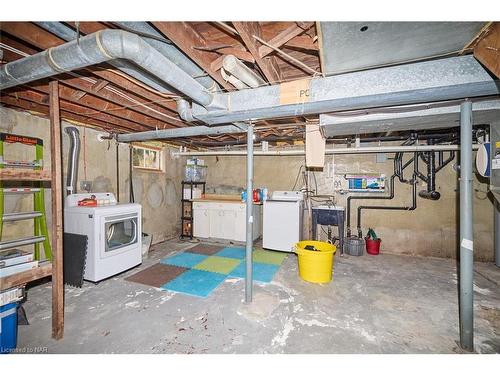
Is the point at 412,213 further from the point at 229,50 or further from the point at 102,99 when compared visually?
the point at 102,99

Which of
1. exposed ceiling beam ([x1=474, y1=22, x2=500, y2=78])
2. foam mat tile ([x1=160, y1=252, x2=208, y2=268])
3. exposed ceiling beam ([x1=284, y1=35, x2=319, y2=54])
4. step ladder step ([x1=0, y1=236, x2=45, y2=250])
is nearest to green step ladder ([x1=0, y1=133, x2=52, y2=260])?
step ladder step ([x1=0, y1=236, x2=45, y2=250])

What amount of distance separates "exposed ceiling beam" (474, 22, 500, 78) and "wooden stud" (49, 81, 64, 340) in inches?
131

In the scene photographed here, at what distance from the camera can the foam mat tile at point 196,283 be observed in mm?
2959

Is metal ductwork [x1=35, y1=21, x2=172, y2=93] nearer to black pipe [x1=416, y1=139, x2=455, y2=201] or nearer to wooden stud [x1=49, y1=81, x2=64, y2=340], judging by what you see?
wooden stud [x1=49, y1=81, x2=64, y2=340]

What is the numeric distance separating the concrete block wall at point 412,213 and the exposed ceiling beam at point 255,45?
3.58 metres

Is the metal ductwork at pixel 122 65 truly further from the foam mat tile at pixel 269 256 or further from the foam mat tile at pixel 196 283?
the foam mat tile at pixel 269 256

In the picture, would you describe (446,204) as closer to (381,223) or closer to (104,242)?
(381,223)

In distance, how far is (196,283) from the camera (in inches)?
126

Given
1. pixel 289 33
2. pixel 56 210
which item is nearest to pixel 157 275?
pixel 56 210

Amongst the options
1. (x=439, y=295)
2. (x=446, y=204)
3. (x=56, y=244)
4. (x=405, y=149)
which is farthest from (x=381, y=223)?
(x=56, y=244)

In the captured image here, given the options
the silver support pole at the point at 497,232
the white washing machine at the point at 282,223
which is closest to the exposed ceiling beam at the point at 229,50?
the white washing machine at the point at 282,223

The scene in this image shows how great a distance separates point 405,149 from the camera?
4.15 metres

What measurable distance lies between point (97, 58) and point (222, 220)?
4226mm

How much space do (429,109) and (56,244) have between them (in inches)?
152
